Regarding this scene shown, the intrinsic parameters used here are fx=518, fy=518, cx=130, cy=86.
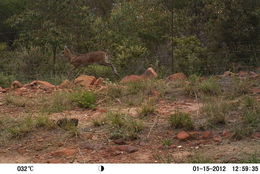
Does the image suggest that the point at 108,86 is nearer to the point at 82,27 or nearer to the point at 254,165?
the point at 254,165

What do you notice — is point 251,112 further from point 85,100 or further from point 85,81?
point 85,81

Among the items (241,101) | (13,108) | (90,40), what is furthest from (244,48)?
(13,108)

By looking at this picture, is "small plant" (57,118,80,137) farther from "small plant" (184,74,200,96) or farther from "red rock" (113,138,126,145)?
"small plant" (184,74,200,96)

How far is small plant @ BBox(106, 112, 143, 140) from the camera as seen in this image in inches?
287

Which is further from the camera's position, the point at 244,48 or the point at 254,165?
the point at 244,48

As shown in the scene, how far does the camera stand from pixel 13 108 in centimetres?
970

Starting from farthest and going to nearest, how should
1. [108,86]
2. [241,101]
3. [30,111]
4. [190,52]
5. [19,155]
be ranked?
[190,52] → [108,86] → [30,111] → [241,101] → [19,155]

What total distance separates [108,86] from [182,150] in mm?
4093

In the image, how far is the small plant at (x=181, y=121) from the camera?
7520mm

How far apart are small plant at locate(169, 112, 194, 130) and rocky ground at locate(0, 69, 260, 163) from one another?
15 millimetres

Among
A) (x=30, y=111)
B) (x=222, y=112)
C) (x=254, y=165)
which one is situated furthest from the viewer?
(x=30, y=111)

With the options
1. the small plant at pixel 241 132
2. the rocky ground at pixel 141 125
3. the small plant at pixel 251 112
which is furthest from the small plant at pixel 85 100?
the small plant at pixel 241 132

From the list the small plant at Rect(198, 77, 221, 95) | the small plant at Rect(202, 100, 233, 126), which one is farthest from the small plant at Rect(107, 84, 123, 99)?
the small plant at Rect(202, 100, 233, 126)

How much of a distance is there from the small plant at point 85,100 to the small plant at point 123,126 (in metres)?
1.38
